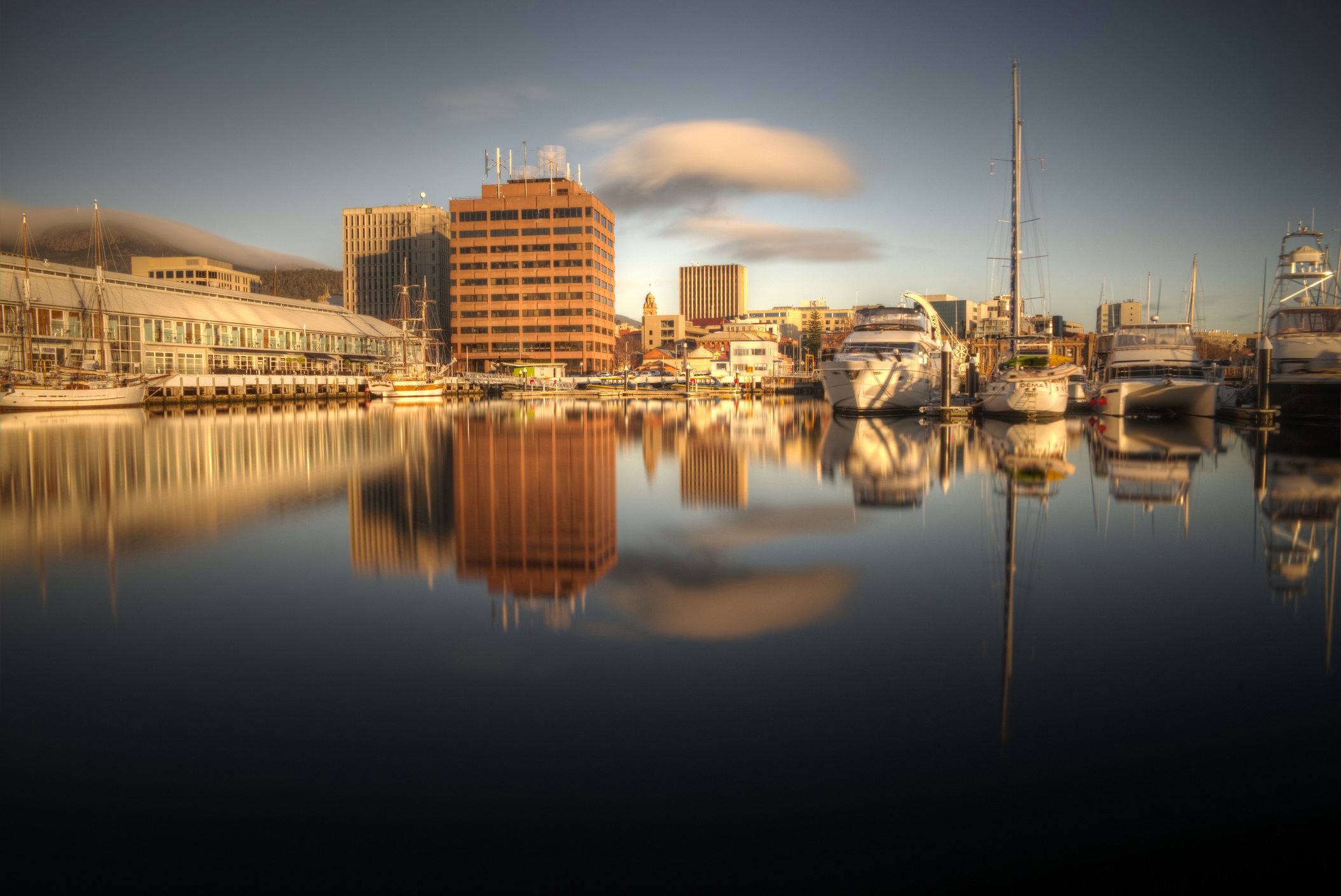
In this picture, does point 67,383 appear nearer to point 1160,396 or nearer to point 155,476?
point 155,476

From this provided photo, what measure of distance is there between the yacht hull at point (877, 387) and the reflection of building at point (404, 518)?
2726 cm

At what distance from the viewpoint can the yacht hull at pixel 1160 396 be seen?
128 feet

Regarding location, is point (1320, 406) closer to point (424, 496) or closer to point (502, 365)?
point (424, 496)

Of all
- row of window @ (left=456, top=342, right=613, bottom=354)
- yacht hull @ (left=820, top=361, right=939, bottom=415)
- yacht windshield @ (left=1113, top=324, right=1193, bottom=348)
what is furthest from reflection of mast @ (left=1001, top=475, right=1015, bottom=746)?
row of window @ (left=456, top=342, right=613, bottom=354)

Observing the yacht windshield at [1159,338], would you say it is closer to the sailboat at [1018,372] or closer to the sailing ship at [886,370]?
the sailboat at [1018,372]

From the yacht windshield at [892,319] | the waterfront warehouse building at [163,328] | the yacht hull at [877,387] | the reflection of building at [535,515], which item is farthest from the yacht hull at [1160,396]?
the waterfront warehouse building at [163,328]

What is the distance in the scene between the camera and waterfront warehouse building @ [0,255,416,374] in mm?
62719

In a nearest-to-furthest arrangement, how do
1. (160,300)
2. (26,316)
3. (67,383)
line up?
(67,383), (26,316), (160,300)

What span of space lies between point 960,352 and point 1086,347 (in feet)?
353

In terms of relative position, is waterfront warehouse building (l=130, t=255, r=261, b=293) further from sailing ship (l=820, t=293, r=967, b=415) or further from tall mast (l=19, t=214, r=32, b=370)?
sailing ship (l=820, t=293, r=967, b=415)

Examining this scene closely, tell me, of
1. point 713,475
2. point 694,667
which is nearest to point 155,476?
point 713,475

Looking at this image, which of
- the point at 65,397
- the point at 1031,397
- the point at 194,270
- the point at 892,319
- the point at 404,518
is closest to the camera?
the point at 404,518

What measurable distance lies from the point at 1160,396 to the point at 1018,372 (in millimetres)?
8098

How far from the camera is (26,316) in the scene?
61.2 metres
